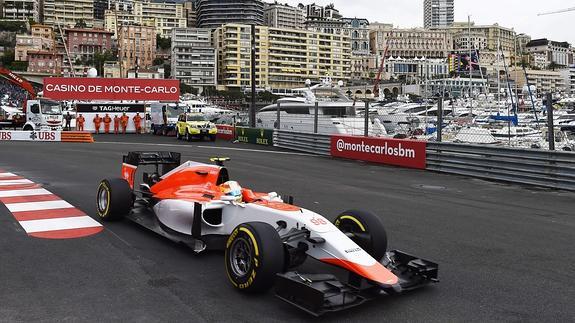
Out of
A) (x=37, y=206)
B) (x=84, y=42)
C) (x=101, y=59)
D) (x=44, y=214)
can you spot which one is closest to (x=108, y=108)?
(x=37, y=206)

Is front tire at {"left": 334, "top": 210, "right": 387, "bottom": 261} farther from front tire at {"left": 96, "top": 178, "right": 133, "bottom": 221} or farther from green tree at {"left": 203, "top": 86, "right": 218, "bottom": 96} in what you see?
green tree at {"left": 203, "top": 86, "right": 218, "bottom": 96}

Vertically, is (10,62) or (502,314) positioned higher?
(10,62)

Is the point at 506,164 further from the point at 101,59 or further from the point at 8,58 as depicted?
the point at 8,58

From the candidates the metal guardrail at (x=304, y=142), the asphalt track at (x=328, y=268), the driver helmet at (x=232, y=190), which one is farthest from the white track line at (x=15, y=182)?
the metal guardrail at (x=304, y=142)

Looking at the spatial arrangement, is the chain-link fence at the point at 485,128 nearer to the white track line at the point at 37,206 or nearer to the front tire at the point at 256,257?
the front tire at the point at 256,257

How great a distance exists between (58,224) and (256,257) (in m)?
4.09

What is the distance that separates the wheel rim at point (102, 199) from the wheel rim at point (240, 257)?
132 inches

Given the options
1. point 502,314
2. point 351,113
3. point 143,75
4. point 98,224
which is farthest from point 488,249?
point 143,75

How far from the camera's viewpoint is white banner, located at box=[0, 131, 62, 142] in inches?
1171

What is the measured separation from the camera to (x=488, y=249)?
652 centimetres

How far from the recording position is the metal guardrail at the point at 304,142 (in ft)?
69.4

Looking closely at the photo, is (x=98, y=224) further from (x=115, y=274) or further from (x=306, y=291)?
(x=306, y=291)

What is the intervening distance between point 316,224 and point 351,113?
24888 mm

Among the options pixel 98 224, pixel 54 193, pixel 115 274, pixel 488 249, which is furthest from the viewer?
pixel 54 193
